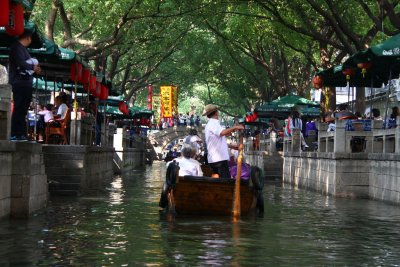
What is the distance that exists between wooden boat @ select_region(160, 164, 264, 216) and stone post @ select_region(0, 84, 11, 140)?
2622mm

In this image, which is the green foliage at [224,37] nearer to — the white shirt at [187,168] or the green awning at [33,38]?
the green awning at [33,38]

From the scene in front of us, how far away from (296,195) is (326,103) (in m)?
11.9

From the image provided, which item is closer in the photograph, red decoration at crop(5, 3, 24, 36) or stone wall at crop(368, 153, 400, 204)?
red decoration at crop(5, 3, 24, 36)

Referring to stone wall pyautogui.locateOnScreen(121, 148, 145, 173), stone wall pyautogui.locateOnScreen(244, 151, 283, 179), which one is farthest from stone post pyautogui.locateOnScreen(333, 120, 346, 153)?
stone wall pyautogui.locateOnScreen(121, 148, 145, 173)

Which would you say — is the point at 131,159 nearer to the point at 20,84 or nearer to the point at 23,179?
the point at 20,84

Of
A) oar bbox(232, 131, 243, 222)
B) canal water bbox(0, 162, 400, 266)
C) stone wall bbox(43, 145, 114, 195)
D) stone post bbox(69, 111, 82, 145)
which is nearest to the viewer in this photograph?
canal water bbox(0, 162, 400, 266)

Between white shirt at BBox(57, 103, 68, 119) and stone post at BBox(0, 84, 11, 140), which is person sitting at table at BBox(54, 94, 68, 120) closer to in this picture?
white shirt at BBox(57, 103, 68, 119)

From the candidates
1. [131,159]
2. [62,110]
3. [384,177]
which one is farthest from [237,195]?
[131,159]

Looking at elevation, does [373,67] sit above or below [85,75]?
above

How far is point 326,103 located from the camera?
3306 cm

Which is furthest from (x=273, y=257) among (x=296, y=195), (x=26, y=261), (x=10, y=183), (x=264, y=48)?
(x=264, y=48)

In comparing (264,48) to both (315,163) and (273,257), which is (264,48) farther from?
(273,257)

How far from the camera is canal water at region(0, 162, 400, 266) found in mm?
8836

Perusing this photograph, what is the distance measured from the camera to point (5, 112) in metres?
12.3
